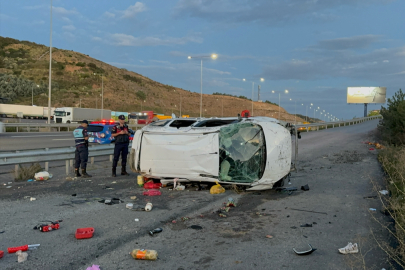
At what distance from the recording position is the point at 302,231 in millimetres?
5219

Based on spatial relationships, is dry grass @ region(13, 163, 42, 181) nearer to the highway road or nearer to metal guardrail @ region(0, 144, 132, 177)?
metal guardrail @ region(0, 144, 132, 177)

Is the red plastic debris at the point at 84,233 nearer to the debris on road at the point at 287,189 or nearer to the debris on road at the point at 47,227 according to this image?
the debris on road at the point at 47,227

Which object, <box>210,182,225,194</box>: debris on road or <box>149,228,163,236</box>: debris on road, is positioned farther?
<box>210,182,225,194</box>: debris on road

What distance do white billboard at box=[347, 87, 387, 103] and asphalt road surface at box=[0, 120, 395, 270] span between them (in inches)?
3107

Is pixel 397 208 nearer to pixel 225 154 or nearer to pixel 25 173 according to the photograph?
pixel 225 154

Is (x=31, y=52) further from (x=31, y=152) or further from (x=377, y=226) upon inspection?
(x=377, y=226)

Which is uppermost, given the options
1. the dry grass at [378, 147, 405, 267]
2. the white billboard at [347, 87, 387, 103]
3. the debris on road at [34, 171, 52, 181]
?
the white billboard at [347, 87, 387, 103]

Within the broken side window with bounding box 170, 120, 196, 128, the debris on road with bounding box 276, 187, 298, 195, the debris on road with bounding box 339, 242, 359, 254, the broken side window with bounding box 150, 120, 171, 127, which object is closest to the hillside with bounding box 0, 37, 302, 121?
the broken side window with bounding box 150, 120, 171, 127

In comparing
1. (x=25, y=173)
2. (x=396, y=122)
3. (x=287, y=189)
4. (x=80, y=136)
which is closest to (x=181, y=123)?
(x=80, y=136)

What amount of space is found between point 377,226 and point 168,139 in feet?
15.3

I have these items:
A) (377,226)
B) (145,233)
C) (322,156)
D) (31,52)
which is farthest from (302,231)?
(31,52)

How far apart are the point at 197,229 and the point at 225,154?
2.90 metres

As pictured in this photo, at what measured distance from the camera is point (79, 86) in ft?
251

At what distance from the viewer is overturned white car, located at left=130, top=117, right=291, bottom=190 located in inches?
303
